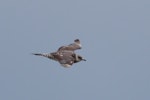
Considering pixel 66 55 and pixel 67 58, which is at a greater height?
pixel 66 55

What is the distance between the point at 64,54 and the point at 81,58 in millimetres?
2251

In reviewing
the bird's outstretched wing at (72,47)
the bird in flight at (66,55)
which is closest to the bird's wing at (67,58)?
the bird in flight at (66,55)

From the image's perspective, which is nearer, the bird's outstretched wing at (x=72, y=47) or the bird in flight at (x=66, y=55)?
the bird in flight at (x=66, y=55)

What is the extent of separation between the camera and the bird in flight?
237ft

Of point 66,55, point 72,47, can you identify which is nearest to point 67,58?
point 66,55

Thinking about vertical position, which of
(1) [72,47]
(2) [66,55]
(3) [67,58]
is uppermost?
(1) [72,47]

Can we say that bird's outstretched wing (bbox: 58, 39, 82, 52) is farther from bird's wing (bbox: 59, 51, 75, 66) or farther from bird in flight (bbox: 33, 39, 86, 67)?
bird's wing (bbox: 59, 51, 75, 66)

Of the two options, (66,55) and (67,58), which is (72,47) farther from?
(67,58)

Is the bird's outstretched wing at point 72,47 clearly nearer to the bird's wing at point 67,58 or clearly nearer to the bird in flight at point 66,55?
the bird in flight at point 66,55

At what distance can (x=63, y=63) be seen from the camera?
71375 mm

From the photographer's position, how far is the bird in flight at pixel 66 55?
7237 centimetres

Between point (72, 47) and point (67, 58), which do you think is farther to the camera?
point (72, 47)

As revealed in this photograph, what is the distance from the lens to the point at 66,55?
2953 inches

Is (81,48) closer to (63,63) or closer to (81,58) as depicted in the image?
(81,58)
